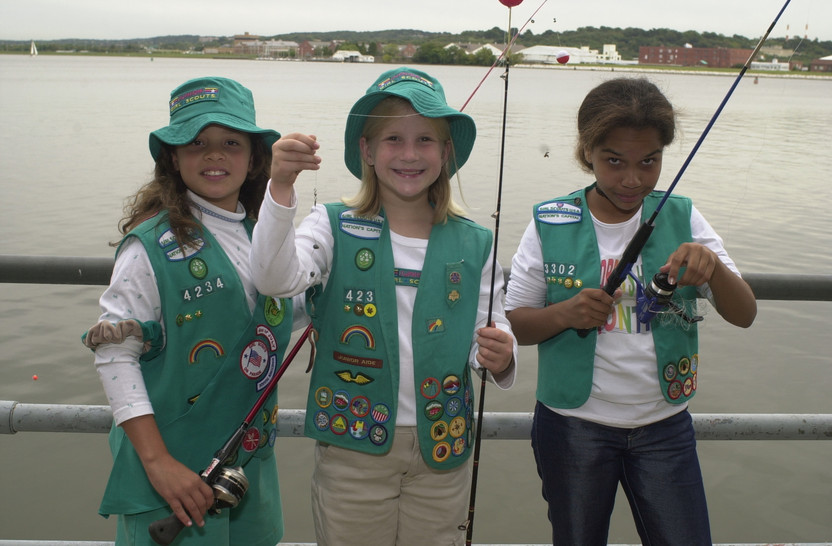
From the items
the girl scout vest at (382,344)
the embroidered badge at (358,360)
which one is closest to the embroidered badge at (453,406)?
the girl scout vest at (382,344)

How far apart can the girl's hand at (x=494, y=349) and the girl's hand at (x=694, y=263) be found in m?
0.45

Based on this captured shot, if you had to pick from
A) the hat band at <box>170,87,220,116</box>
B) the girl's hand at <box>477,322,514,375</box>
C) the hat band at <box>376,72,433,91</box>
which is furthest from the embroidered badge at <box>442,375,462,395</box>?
the hat band at <box>170,87,220,116</box>

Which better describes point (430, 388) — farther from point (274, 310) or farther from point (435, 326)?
point (274, 310)

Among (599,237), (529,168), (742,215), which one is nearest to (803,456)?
(599,237)

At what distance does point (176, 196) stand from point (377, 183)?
535mm

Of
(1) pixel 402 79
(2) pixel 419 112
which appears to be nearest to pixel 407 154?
(2) pixel 419 112

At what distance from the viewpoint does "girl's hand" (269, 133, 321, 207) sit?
5.62 ft

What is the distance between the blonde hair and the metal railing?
0.59 meters

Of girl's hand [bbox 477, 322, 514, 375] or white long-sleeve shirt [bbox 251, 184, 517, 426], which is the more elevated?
white long-sleeve shirt [bbox 251, 184, 517, 426]

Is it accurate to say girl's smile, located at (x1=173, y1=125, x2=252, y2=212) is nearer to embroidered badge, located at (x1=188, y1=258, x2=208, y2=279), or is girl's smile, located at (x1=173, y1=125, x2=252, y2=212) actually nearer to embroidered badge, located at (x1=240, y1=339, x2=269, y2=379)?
embroidered badge, located at (x1=188, y1=258, x2=208, y2=279)

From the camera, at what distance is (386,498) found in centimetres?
200

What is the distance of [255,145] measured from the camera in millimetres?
2166

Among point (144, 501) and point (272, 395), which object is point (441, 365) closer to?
point (272, 395)

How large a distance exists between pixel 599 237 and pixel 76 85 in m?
40.2
